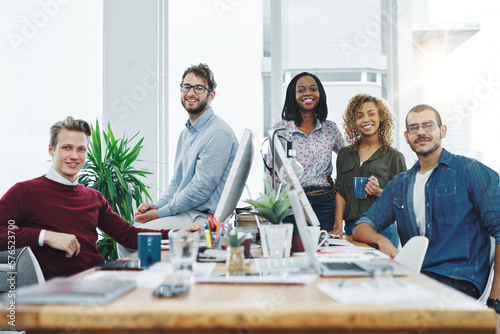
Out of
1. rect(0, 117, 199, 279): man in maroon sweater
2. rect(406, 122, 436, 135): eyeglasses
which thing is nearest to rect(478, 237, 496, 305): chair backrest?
rect(406, 122, 436, 135): eyeglasses

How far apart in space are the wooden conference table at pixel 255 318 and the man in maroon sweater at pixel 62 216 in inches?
36.4

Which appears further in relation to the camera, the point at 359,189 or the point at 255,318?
the point at 359,189

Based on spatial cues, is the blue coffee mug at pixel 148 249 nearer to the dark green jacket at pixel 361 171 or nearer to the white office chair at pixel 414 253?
the white office chair at pixel 414 253

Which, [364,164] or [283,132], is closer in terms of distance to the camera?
[364,164]

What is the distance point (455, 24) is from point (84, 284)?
12.3 feet

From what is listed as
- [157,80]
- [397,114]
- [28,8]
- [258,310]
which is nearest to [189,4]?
[157,80]

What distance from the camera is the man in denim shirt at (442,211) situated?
189 centimetres

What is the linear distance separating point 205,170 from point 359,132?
1.04 m

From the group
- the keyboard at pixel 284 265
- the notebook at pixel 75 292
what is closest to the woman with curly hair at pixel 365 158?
the keyboard at pixel 284 265

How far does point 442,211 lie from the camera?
2.02 m

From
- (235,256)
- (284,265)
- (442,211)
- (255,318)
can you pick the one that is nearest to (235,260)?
(235,256)

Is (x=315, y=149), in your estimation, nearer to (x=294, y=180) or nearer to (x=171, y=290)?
(x=294, y=180)

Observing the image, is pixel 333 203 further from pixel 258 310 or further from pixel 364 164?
pixel 258 310

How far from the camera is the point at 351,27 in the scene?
3.90 meters
